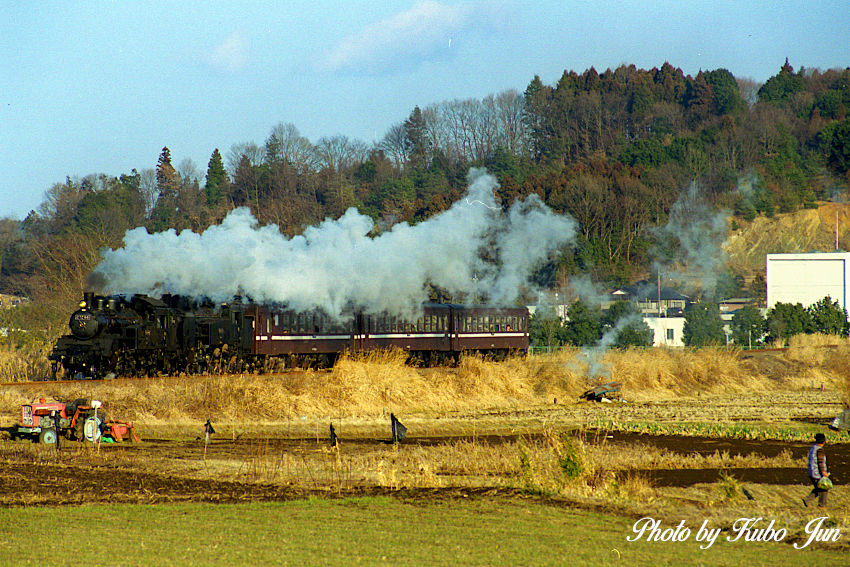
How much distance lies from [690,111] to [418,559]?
135 m

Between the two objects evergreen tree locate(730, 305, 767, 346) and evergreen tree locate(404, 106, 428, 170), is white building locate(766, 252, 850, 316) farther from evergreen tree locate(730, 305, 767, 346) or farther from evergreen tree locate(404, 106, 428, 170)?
evergreen tree locate(404, 106, 428, 170)

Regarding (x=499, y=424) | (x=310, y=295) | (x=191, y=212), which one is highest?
(x=191, y=212)

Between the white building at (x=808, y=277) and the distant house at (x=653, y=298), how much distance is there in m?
9.35

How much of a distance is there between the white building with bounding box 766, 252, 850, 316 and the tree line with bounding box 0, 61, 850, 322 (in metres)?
8.82

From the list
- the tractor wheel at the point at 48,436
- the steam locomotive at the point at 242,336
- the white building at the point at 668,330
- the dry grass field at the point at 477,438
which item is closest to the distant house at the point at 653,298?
the white building at the point at 668,330

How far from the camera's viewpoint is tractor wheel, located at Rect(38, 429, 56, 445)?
1039 inches

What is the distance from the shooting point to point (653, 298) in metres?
86.5

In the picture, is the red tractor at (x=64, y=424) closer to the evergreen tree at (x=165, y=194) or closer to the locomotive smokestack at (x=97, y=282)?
the locomotive smokestack at (x=97, y=282)

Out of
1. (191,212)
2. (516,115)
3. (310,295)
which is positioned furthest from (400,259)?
(516,115)

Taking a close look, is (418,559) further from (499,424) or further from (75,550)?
(499,424)

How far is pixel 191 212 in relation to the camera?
362 feet

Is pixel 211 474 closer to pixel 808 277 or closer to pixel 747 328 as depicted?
pixel 747 328

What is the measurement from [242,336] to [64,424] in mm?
14045

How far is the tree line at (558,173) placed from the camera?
261 ft
